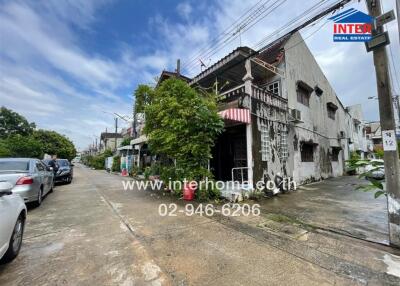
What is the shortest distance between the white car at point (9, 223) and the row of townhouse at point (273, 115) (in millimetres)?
6251

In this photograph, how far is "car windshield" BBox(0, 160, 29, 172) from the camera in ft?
20.2

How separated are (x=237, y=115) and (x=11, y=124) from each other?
4211 centimetres

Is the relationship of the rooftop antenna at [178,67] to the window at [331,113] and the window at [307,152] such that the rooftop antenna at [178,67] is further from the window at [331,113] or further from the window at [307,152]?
the window at [331,113]

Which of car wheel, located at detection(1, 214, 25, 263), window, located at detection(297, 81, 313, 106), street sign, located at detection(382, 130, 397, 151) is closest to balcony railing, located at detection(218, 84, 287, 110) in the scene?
window, located at detection(297, 81, 313, 106)

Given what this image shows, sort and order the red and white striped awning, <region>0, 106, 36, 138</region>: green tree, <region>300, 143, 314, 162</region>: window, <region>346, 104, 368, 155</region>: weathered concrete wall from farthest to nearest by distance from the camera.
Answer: <region>0, 106, 36, 138</region>: green tree
<region>346, 104, 368, 155</region>: weathered concrete wall
<region>300, 143, 314, 162</region>: window
the red and white striped awning

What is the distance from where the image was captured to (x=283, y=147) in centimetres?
984

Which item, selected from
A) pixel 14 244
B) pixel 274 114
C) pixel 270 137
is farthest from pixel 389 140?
pixel 14 244

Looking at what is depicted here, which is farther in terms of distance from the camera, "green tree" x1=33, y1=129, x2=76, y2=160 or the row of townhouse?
"green tree" x1=33, y1=129, x2=76, y2=160

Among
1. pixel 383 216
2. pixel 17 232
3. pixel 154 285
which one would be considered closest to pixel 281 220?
pixel 383 216

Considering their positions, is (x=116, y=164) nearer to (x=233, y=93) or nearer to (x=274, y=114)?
(x=233, y=93)

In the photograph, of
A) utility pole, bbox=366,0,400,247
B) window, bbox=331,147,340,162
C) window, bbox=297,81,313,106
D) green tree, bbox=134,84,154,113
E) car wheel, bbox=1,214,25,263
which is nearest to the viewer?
car wheel, bbox=1,214,25,263

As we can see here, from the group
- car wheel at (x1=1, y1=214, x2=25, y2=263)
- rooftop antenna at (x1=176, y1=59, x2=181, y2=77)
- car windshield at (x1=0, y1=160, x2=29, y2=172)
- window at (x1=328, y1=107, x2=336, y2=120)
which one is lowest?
car wheel at (x1=1, y1=214, x2=25, y2=263)

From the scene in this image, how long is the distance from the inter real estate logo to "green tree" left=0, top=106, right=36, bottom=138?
4346 centimetres

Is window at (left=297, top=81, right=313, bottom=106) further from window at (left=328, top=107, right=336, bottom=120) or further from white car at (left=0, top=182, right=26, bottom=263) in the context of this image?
white car at (left=0, top=182, right=26, bottom=263)
